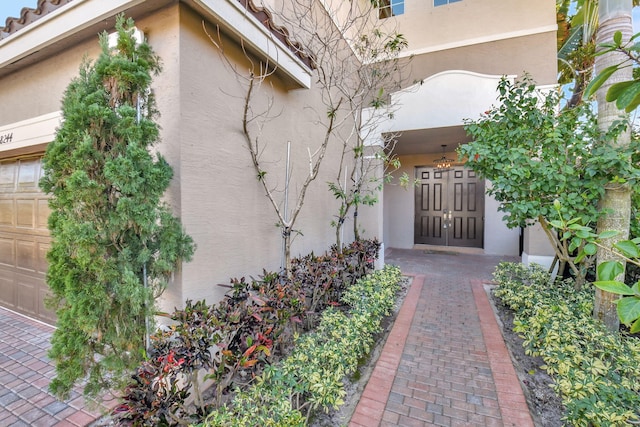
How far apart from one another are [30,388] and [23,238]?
271 centimetres

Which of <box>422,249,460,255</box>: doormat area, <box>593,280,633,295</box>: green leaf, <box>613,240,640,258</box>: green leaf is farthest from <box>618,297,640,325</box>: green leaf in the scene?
<box>422,249,460,255</box>: doormat area

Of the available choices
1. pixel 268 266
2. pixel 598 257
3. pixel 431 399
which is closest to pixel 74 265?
pixel 268 266

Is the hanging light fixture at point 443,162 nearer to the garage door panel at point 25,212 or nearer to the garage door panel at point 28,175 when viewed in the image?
the garage door panel at point 28,175

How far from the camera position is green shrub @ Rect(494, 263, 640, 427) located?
2297 millimetres

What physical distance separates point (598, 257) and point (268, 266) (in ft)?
15.0

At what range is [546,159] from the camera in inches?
163

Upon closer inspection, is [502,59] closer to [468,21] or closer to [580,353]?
[468,21]

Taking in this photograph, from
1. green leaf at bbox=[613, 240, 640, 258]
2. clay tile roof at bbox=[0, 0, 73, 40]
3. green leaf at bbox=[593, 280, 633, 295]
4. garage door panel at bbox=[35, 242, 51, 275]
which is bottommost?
garage door panel at bbox=[35, 242, 51, 275]

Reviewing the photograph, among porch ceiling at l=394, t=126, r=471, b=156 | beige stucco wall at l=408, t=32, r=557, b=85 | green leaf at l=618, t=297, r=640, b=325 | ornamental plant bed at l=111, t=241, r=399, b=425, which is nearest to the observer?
green leaf at l=618, t=297, r=640, b=325

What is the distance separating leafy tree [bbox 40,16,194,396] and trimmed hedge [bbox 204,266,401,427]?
113 centimetres

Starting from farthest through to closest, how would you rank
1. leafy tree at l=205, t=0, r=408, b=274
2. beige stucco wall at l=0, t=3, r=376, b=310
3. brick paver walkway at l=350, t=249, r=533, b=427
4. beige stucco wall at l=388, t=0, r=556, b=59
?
beige stucco wall at l=388, t=0, r=556, b=59
leafy tree at l=205, t=0, r=408, b=274
beige stucco wall at l=0, t=3, r=376, b=310
brick paver walkway at l=350, t=249, r=533, b=427

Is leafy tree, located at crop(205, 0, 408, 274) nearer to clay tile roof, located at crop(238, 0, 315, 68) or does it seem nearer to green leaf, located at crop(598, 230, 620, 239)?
clay tile roof, located at crop(238, 0, 315, 68)

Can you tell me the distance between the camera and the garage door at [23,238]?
4426 mm

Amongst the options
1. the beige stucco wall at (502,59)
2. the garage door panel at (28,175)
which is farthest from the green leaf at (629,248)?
the beige stucco wall at (502,59)
